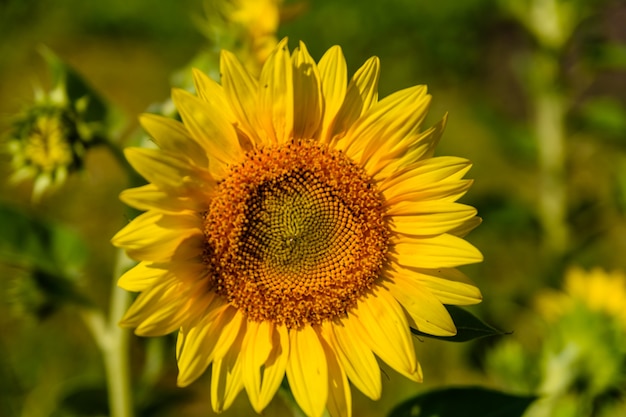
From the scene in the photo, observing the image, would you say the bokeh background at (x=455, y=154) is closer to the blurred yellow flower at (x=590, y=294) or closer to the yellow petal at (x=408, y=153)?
the blurred yellow flower at (x=590, y=294)

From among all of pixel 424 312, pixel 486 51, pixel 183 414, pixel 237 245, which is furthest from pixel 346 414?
pixel 486 51

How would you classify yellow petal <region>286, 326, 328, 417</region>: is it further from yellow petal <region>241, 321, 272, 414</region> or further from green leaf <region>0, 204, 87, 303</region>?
green leaf <region>0, 204, 87, 303</region>

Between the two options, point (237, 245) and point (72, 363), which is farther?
point (72, 363)

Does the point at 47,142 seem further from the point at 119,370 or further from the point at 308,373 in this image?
the point at 308,373

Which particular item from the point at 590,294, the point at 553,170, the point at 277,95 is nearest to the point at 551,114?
Result: the point at 553,170

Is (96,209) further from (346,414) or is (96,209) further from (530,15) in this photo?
(346,414)
